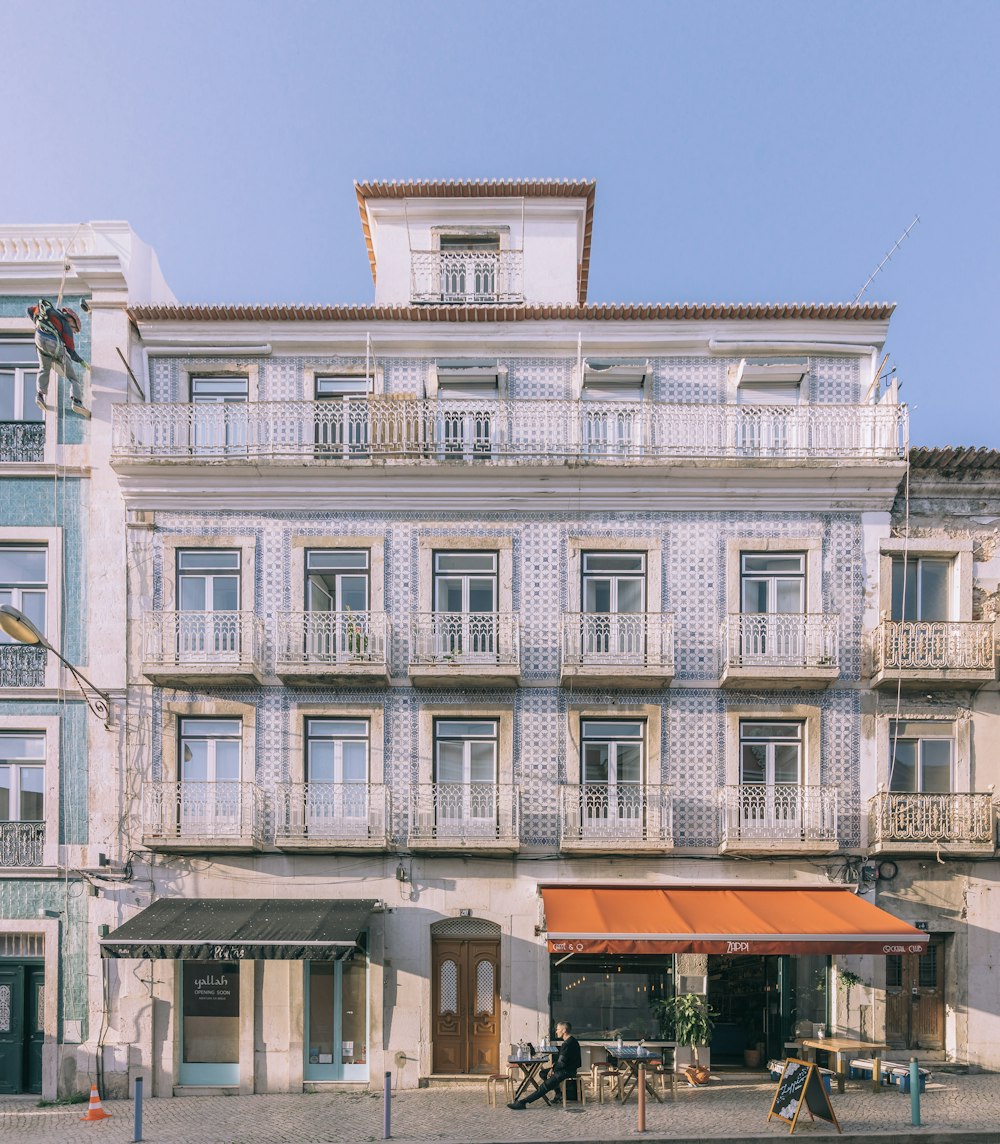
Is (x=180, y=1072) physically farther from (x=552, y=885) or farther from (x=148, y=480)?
(x=148, y=480)

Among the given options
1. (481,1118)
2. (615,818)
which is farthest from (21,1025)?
(615,818)

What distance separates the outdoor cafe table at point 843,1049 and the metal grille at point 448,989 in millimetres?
5278

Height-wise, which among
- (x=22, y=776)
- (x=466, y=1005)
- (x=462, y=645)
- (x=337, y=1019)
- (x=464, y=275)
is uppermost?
(x=464, y=275)

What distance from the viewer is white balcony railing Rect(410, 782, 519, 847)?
15219mm

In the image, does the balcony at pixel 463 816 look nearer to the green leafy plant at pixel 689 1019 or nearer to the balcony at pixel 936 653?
the green leafy plant at pixel 689 1019

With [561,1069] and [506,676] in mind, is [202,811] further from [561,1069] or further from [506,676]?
[561,1069]

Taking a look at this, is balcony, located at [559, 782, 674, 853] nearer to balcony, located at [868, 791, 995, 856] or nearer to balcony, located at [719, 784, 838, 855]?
balcony, located at [719, 784, 838, 855]

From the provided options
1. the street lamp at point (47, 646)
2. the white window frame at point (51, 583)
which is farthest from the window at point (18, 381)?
the street lamp at point (47, 646)

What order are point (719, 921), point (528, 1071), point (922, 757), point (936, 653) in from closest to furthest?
point (528, 1071)
point (719, 921)
point (936, 653)
point (922, 757)

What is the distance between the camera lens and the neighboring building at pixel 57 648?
15219mm

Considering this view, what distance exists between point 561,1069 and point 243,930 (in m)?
4.85

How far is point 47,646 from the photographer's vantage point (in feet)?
48.1

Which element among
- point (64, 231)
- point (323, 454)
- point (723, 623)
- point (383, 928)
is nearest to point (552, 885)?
point (383, 928)

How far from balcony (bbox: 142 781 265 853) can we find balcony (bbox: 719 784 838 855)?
7272 mm
